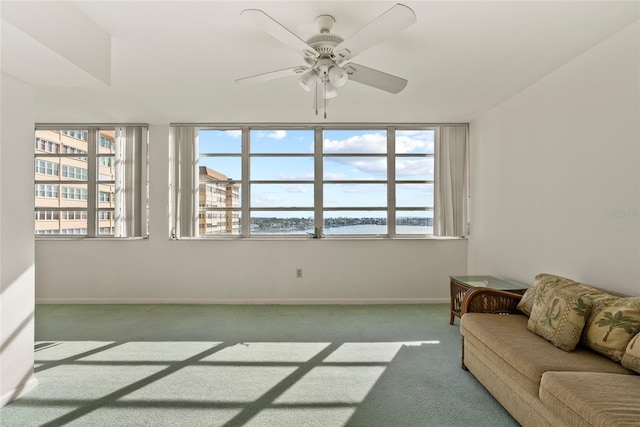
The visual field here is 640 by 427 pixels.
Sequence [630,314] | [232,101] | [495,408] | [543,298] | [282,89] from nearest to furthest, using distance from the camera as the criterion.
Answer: [630,314] < [495,408] < [543,298] < [282,89] < [232,101]

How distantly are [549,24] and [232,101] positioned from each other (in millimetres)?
Result: 3022

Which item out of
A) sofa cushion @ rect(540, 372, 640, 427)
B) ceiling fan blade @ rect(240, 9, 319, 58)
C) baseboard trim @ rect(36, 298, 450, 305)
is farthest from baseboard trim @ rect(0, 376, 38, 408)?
sofa cushion @ rect(540, 372, 640, 427)

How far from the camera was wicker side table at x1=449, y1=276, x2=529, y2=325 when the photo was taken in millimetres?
3527

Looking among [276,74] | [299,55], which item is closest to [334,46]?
[276,74]

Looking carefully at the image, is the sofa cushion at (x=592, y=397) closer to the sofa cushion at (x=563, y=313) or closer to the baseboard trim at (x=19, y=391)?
the sofa cushion at (x=563, y=313)

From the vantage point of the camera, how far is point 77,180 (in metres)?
5.04

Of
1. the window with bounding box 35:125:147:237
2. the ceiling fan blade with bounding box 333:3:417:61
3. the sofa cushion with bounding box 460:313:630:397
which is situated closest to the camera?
the ceiling fan blade with bounding box 333:3:417:61

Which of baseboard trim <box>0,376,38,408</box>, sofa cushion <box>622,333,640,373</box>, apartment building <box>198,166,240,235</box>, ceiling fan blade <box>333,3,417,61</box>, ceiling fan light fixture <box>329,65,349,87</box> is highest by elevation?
ceiling fan blade <box>333,3,417,61</box>

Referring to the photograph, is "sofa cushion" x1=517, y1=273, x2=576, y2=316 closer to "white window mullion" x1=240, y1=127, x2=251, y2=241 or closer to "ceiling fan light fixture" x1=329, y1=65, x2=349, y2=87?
"ceiling fan light fixture" x1=329, y1=65, x2=349, y2=87

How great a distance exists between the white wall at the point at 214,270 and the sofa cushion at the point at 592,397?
3.12m

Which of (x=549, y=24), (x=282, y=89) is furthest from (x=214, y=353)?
(x=549, y=24)

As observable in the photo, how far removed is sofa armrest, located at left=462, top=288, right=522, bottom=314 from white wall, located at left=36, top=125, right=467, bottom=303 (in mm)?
1965

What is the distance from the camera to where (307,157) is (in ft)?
16.6

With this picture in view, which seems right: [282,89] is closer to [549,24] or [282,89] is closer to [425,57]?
[425,57]
